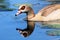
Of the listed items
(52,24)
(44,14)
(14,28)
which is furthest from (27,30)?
(44,14)

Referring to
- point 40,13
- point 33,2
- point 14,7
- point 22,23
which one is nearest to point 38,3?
point 33,2

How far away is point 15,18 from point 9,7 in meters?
0.51

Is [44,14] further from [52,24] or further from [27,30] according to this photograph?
[27,30]

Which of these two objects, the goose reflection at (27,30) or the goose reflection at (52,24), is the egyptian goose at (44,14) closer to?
the goose reflection at (52,24)

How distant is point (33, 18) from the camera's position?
120 inches

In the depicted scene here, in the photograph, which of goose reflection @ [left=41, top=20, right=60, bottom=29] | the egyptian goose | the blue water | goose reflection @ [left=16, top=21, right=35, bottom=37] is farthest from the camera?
the egyptian goose

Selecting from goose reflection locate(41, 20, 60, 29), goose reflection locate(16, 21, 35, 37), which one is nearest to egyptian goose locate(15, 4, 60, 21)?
goose reflection locate(41, 20, 60, 29)

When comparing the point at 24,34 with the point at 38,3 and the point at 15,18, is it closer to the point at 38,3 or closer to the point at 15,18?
the point at 15,18

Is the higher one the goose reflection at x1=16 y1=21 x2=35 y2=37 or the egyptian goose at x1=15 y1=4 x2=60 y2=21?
the egyptian goose at x1=15 y1=4 x2=60 y2=21

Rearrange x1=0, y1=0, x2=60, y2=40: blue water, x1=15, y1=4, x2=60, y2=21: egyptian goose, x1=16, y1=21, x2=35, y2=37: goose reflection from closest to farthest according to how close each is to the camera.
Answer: x1=0, y1=0, x2=60, y2=40: blue water < x1=16, y1=21, x2=35, y2=37: goose reflection < x1=15, y1=4, x2=60, y2=21: egyptian goose

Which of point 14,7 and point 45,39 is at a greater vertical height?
point 14,7

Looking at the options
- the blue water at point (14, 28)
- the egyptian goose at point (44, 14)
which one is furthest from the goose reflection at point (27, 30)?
the egyptian goose at point (44, 14)

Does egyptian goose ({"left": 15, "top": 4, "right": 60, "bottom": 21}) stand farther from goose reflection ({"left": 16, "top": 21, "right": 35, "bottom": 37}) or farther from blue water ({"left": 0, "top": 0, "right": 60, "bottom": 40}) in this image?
goose reflection ({"left": 16, "top": 21, "right": 35, "bottom": 37})

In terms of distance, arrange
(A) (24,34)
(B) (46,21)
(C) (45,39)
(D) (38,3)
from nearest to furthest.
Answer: (C) (45,39), (A) (24,34), (B) (46,21), (D) (38,3)
